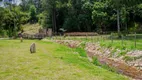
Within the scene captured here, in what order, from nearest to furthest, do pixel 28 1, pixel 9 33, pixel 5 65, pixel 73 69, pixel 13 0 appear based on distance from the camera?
pixel 73 69, pixel 5 65, pixel 9 33, pixel 13 0, pixel 28 1

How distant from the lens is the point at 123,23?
67.5 metres

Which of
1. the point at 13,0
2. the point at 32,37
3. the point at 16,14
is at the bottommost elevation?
the point at 32,37

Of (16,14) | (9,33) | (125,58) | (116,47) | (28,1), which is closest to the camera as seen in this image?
(125,58)

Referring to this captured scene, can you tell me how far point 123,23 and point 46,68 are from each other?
5406 cm

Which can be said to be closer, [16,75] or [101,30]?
[16,75]

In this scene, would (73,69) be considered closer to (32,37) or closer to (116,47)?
(116,47)

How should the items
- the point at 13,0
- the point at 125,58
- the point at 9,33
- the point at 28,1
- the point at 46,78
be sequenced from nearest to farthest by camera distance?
the point at 46,78, the point at 125,58, the point at 9,33, the point at 13,0, the point at 28,1

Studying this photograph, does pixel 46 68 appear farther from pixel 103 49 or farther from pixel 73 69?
pixel 103 49

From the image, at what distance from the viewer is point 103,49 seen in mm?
30547

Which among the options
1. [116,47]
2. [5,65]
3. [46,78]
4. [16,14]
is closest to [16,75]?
[46,78]

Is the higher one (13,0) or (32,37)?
(13,0)

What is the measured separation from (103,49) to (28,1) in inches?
5063

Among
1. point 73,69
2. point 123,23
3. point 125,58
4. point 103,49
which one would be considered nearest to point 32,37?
point 123,23

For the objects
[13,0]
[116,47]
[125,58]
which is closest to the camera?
[125,58]
